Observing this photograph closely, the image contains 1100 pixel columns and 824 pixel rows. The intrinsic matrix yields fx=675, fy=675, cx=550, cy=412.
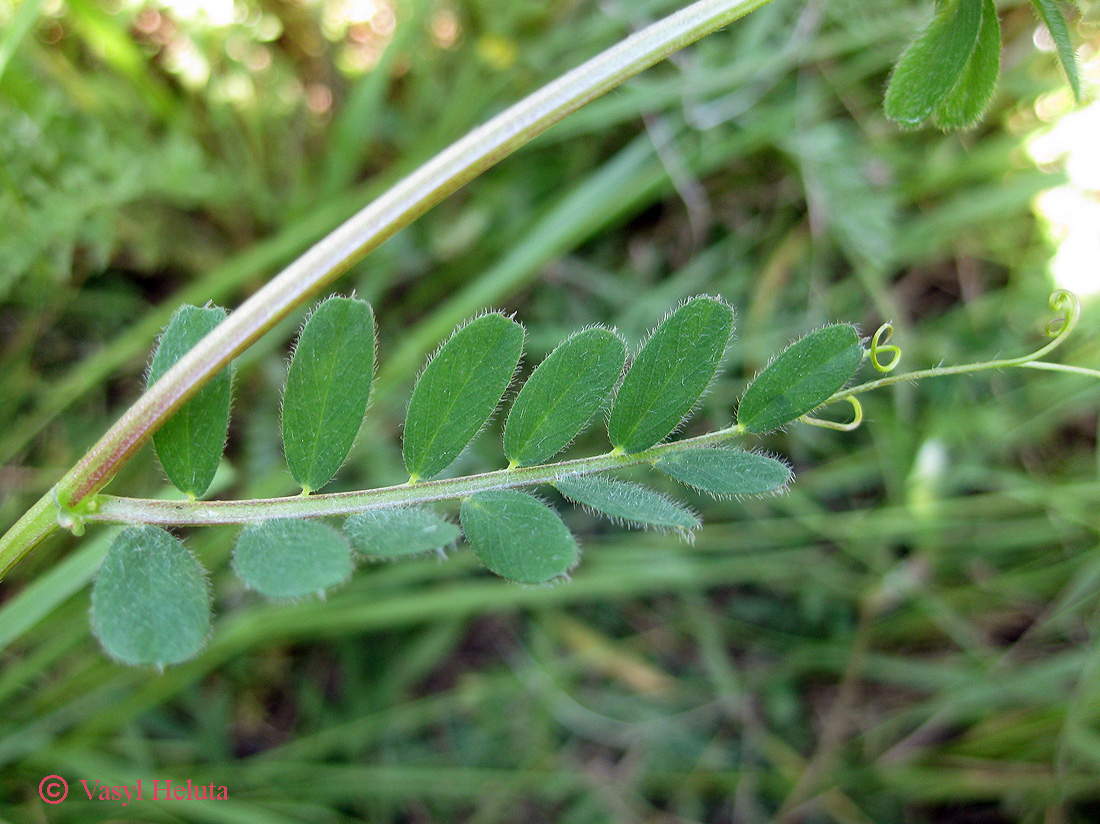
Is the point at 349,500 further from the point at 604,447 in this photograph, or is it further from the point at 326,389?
the point at 604,447

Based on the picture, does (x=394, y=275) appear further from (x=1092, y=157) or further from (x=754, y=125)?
(x=1092, y=157)

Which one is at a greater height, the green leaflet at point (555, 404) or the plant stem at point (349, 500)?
the green leaflet at point (555, 404)

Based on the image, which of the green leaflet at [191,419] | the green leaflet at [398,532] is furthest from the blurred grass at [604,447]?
the green leaflet at [398,532]

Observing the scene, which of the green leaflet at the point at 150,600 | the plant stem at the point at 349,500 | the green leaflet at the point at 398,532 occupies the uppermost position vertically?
the plant stem at the point at 349,500

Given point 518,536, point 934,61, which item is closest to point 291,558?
point 518,536

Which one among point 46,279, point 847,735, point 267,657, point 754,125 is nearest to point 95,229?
point 46,279

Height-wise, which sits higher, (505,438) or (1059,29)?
(1059,29)

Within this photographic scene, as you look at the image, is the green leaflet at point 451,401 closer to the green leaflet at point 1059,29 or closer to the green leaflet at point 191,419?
the green leaflet at point 191,419

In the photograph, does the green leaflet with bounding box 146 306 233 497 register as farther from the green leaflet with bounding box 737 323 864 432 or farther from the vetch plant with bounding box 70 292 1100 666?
the green leaflet with bounding box 737 323 864 432
